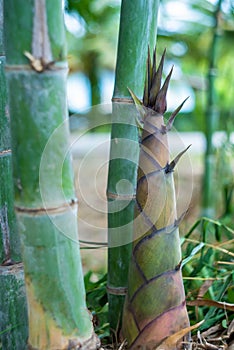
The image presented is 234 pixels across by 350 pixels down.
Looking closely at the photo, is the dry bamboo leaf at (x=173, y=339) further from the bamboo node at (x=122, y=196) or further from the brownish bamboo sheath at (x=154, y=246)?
the bamboo node at (x=122, y=196)

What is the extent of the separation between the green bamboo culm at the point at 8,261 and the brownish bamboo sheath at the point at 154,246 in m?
0.13

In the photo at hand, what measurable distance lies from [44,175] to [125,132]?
21 centimetres

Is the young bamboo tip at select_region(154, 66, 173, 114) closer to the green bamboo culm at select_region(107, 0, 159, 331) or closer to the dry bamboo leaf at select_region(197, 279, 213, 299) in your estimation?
the green bamboo culm at select_region(107, 0, 159, 331)

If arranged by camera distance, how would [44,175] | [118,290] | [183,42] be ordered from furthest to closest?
[183,42]
[118,290]
[44,175]

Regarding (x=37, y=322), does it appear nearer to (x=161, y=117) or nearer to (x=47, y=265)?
(x=47, y=265)

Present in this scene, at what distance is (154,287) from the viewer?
56cm

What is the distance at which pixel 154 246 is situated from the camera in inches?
21.7

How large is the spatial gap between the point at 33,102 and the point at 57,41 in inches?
2.0

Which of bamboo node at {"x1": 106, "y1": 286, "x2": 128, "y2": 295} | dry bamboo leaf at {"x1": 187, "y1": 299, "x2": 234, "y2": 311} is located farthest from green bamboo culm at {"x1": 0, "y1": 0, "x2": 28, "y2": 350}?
dry bamboo leaf at {"x1": 187, "y1": 299, "x2": 234, "y2": 311}

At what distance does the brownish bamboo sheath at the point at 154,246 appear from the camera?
54 centimetres

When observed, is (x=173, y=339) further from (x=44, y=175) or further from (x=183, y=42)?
(x=183, y=42)

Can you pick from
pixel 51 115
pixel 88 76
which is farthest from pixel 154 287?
pixel 88 76

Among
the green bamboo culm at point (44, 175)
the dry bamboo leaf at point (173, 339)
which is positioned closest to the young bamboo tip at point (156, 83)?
the green bamboo culm at point (44, 175)

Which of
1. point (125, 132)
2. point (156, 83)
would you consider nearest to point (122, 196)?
point (125, 132)
